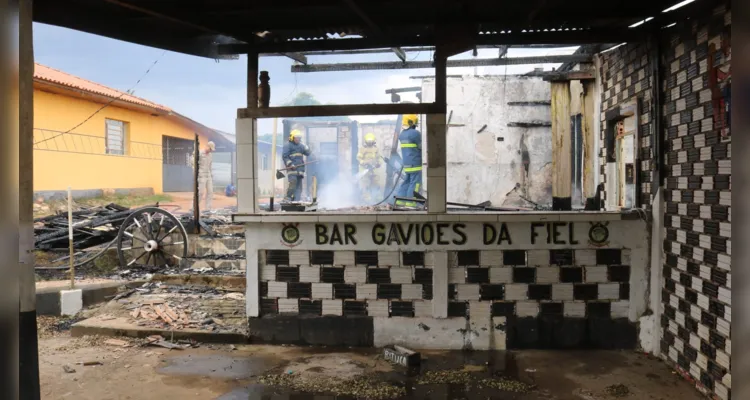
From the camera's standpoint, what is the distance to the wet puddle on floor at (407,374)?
4.46 m

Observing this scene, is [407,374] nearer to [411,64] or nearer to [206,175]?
[411,64]

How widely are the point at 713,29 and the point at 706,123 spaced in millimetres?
756

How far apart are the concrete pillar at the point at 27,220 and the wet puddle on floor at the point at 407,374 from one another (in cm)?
194

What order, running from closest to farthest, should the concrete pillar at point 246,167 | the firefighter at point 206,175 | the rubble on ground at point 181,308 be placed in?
the concrete pillar at point 246,167
the rubble on ground at point 181,308
the firefighter at point 206,175

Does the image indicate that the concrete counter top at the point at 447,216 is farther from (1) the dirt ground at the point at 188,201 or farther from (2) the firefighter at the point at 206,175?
(1) the dirt ground at the point at 188,201

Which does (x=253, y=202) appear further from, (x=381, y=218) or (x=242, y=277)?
(x=242, y=277)

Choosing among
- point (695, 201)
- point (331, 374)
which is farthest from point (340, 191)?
point (695, 201)

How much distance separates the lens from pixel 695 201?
14.8 ft

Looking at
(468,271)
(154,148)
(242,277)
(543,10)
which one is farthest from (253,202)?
(154,148)

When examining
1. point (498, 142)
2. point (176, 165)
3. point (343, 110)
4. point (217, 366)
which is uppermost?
point (176, 165)

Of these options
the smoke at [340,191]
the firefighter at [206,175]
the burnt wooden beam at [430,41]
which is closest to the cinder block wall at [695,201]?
the burnt wooden beam at [430,41]

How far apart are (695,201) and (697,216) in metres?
0.13

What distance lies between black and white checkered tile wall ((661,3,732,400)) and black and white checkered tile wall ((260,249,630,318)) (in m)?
0.60

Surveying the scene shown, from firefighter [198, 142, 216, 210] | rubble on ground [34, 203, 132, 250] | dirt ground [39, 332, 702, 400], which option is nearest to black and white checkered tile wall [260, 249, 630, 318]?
dirt ground [39, 332, 702, 400]
